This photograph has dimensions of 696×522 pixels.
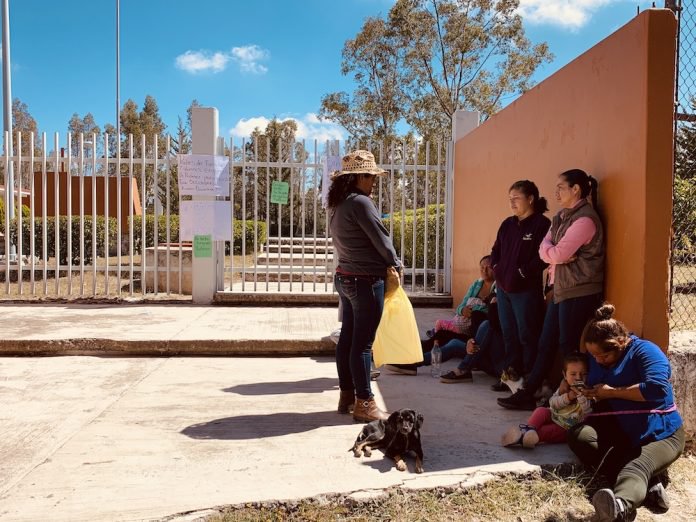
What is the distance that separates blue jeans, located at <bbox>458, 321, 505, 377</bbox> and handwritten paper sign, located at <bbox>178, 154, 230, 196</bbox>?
4.34m

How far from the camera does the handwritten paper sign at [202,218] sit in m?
7.97

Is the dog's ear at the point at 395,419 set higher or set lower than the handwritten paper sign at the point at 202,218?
lower

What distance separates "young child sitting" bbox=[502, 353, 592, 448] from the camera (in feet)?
11.3

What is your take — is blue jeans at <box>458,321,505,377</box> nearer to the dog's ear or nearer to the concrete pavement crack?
the dog's ear

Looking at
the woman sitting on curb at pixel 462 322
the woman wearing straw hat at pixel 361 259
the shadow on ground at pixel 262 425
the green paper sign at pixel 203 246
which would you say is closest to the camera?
the shadow on ground at pixel 262 425

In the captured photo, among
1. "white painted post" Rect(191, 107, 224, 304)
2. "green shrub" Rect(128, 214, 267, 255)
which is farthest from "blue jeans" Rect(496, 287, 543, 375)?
"green shrub" Rect(128, 214, 267, 255)

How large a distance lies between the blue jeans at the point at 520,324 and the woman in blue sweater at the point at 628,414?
3.47 ft

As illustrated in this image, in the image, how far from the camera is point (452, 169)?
332 inches

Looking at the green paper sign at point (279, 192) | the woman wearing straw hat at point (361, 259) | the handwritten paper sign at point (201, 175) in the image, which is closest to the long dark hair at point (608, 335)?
the woman wearing straw hat at point (361, 259)

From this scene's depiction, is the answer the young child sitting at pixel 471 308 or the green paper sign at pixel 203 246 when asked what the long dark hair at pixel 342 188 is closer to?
the young child sitting at pixel 471 308

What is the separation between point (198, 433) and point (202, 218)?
4.72m

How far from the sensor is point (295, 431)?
3746 millimetres

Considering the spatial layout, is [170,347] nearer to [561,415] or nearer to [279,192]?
[279,192]

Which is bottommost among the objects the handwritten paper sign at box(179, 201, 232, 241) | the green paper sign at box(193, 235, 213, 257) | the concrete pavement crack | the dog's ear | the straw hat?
the concrete pavement crack
